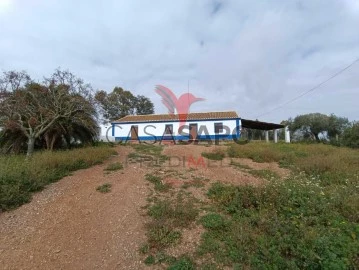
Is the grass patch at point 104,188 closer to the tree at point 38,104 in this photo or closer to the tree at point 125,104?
the tree at point 38,104

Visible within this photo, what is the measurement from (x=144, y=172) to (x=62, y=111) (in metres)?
5.22

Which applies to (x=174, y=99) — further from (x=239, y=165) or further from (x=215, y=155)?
(x=239, y=165)

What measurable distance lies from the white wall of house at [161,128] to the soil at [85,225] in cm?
1453

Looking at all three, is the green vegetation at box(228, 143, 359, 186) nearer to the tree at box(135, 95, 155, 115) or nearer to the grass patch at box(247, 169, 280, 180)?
the grass patch at box(247, 169, 280, 180)

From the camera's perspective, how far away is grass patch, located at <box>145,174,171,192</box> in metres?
6.12

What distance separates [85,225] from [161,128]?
18.6m

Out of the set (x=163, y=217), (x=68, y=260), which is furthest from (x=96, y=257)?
(x=163, y=217)

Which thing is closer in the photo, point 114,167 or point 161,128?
point 114,167

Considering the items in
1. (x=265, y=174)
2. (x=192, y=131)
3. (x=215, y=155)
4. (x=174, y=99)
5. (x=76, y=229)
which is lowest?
(x=76, y=229)

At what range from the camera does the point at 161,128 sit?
22.9 meters

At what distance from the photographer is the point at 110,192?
5891 millimetres

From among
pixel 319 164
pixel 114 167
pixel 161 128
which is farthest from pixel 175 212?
pixel 161 128

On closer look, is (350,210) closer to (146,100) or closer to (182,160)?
(182,160)

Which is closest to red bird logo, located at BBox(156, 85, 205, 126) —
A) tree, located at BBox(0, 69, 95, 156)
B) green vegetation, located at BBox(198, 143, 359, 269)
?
tree, located at BBox(0, 69, 95, 156)
